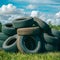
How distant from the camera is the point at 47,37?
1443 cm

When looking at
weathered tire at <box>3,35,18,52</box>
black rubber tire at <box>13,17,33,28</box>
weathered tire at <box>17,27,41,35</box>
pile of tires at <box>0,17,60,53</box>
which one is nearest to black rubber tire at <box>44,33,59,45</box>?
pile of tires at <box>0,17,60,53</box>

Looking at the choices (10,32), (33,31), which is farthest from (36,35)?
(10,32)

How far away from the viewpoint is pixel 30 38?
1447 cm

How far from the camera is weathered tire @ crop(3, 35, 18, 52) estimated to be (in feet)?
46.8

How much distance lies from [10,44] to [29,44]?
1.19 metres

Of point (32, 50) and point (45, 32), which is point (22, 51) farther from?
point (45, 32)

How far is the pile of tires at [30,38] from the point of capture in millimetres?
14093

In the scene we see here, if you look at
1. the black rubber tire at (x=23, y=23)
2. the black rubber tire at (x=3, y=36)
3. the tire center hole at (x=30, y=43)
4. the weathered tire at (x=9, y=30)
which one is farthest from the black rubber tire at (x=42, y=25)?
the black rubber tire at (x=3, y=36)

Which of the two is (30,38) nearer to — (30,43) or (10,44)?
(30,43)

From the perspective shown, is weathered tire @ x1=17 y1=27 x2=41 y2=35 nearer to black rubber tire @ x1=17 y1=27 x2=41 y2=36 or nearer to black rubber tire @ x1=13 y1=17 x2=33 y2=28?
black rubber tire @ x1=17 y1=27 x2=41 y2=36

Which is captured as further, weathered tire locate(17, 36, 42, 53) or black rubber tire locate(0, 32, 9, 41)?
black rubber tire locate(0, 32, 9, 41)

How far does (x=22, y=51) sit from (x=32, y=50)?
47 centimetres

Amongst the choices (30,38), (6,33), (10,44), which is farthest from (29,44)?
(6,33)

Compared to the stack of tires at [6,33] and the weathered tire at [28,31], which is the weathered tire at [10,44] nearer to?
the stack of tires at [6,33]
